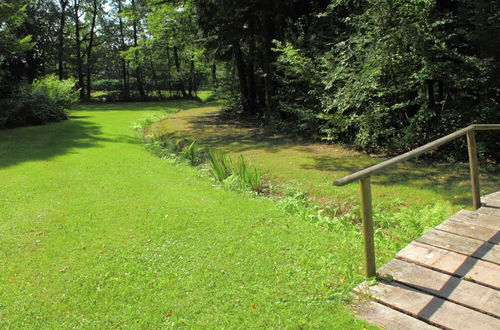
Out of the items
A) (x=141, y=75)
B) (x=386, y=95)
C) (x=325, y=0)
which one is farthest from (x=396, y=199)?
(x=141, y=75)

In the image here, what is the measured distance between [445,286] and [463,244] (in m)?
0.92

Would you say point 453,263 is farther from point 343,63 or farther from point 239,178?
point 343,63

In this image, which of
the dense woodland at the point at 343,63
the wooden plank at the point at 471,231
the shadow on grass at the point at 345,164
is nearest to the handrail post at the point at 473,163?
the wooden plank at the point at 471,231

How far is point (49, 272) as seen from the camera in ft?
12.5

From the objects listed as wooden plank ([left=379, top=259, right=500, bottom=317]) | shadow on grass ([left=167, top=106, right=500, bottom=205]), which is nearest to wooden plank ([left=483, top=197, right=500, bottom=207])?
shadow on grass ([left=167, top=106, right=500, bottom=205])

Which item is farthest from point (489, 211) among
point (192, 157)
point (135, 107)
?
point (135, 107)

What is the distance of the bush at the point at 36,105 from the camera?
15.6 m

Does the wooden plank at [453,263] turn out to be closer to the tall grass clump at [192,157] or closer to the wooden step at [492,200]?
the wooden step at [492,200]

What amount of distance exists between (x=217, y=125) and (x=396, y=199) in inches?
504

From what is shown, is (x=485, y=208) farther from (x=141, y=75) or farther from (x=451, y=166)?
(x=141, y=75)

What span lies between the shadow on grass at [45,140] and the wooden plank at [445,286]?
886cm

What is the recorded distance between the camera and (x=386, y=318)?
2.78 metres

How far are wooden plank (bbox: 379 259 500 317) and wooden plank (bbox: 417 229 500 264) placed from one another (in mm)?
550

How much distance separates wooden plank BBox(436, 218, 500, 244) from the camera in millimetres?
3879
